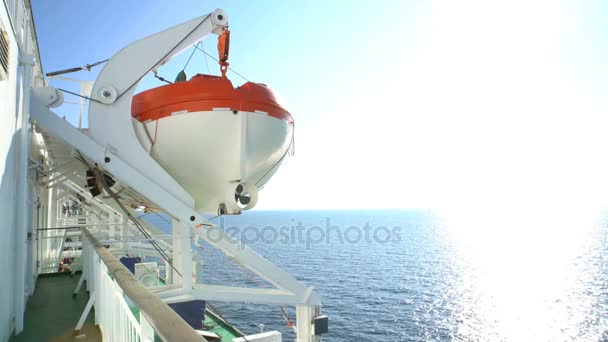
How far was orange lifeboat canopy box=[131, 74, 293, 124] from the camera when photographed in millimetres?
4414

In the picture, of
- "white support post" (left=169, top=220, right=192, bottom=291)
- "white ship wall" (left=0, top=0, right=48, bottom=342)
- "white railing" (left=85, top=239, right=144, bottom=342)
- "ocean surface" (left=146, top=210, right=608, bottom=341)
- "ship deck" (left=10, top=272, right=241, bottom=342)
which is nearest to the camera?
"white railing" (left=85, top=239, right=144, bottom=342)

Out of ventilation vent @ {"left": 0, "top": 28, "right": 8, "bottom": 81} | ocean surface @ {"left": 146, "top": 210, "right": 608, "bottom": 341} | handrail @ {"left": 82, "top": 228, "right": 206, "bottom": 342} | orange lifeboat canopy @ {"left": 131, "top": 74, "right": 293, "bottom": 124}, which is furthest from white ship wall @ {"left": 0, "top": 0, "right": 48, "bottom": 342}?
ocean surface @ {"left": 146, "top": 210, "right": 608, "bottom": 341}

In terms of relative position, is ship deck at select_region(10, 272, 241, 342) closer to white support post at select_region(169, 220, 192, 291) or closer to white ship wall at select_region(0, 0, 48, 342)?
white ship wall at select_region(0, 0, 48, 342)

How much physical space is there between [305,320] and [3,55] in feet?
12.5

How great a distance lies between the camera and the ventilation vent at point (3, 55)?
8.58ft

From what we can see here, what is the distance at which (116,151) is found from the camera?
414 centimetres

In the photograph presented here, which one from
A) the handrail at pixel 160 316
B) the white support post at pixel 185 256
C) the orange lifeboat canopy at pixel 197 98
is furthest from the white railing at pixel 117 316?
the orange lifeboat canopy at pixel 197 98

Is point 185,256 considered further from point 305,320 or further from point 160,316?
point 160,316

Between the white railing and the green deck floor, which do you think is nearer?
the white railing

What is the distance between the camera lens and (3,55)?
267 cm

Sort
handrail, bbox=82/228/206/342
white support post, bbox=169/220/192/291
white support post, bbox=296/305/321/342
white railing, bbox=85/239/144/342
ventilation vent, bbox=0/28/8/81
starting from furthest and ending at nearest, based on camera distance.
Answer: white support post, bbox=296/305/321/342
white support post, bbox=169/220/192/291
ventilation vent, bbox=0/28/8/81
white railing, bbox=85/239/144/342
handrail, bbox=82/228/206/342

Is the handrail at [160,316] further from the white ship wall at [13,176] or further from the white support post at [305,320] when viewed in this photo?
the white support post at [305,320]

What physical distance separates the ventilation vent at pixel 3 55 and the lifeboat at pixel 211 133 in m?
1.76

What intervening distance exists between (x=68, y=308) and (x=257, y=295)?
2194 millimetres
